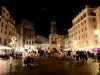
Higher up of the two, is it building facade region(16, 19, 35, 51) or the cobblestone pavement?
building facade region(16, 19, 35, 51)

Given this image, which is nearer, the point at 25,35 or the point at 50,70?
the point at 50,70

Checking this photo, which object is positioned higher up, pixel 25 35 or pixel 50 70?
pixel 25 35

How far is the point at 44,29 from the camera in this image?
97.2 m

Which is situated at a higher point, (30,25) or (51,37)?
(30,25)

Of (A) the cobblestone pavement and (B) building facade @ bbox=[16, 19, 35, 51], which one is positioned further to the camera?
(B) building facade @ bbox=[16, 19, 35, 51]

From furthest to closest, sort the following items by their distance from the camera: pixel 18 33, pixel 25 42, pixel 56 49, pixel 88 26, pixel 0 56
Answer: pixel 25 42 → pixel 18 33 → pixel 88 26 → pixel 56 49 → pixel 0 56

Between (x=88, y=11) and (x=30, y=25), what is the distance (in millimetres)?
42611

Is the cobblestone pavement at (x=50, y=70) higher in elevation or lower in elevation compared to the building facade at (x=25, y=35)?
lower

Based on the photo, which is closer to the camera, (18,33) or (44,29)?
(18,33)

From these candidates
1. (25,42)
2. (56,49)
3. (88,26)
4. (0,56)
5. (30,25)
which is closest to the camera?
(0,56)

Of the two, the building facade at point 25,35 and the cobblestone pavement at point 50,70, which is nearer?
the cobblestone pavement at point 50,70

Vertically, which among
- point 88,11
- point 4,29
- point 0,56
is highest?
point 88,11

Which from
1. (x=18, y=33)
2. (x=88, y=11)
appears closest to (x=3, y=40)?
(x=18, y=33)

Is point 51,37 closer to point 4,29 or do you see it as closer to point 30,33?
point 4,29
